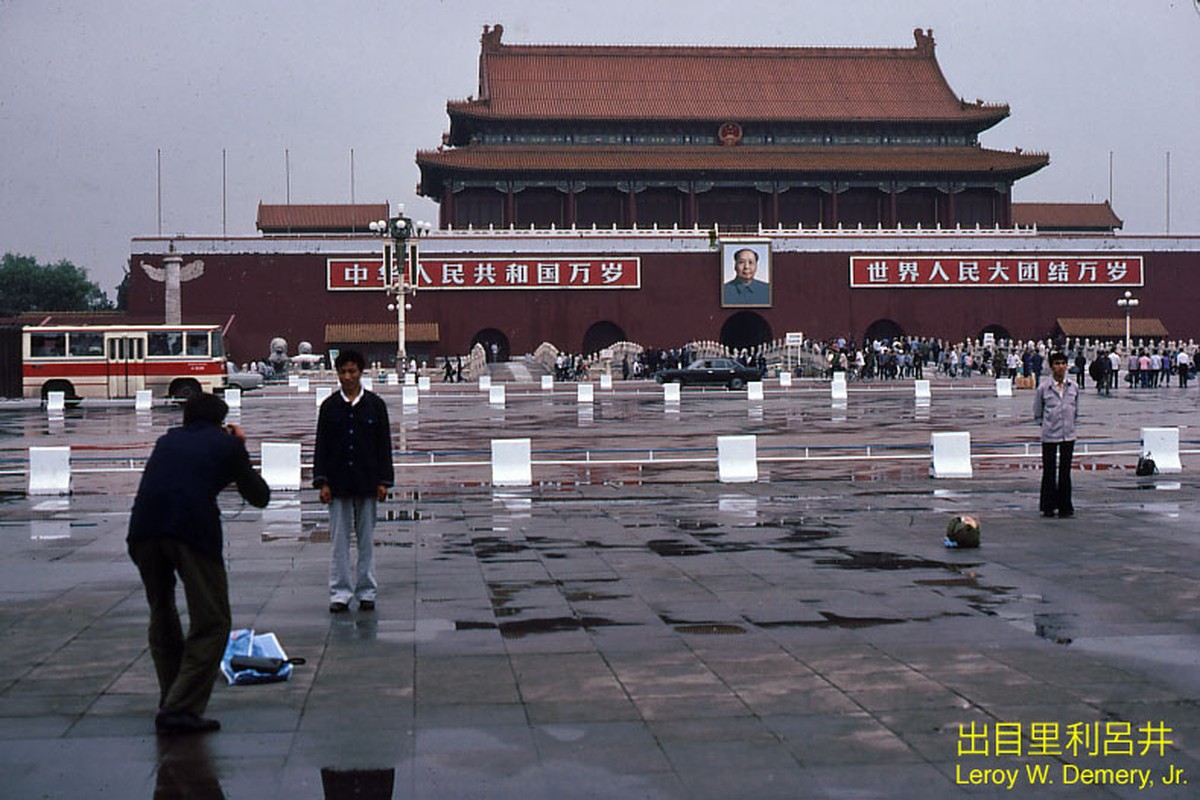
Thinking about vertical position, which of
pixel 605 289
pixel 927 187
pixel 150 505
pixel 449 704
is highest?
pixel 927 187

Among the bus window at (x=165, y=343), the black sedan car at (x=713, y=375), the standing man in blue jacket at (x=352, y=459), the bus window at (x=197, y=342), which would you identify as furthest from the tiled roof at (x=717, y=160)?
the standing man in blue jacket at (x=352, y=459)

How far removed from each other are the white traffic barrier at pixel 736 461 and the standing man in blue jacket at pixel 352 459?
8.05 m

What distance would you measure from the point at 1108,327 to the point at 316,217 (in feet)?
120

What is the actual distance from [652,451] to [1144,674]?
1307 cm

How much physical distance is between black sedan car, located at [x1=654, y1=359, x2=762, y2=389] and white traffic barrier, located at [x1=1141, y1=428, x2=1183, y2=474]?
28301 millimetres

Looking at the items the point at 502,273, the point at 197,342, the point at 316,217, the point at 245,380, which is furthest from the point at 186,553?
the point at 316,217

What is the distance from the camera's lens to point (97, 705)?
20.5ft

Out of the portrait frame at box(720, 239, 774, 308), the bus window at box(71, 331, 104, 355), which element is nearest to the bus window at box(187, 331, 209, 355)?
the bus window at box(71, 331, 104, 355)

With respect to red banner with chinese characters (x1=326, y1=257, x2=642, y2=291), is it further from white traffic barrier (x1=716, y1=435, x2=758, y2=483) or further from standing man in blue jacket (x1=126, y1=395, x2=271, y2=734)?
standing man in blue jacket (x1=126, y1=395, x2=271, y2=734)

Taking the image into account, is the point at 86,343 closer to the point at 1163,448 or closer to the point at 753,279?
the point at 753,279

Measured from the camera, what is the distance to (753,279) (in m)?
59.5

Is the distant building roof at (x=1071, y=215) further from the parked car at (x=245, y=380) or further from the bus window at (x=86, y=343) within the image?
the bus window at (x=86, y=343)

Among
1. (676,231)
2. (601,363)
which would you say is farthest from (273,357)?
(676,231)

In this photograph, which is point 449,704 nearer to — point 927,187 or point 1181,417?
point 1181,417
